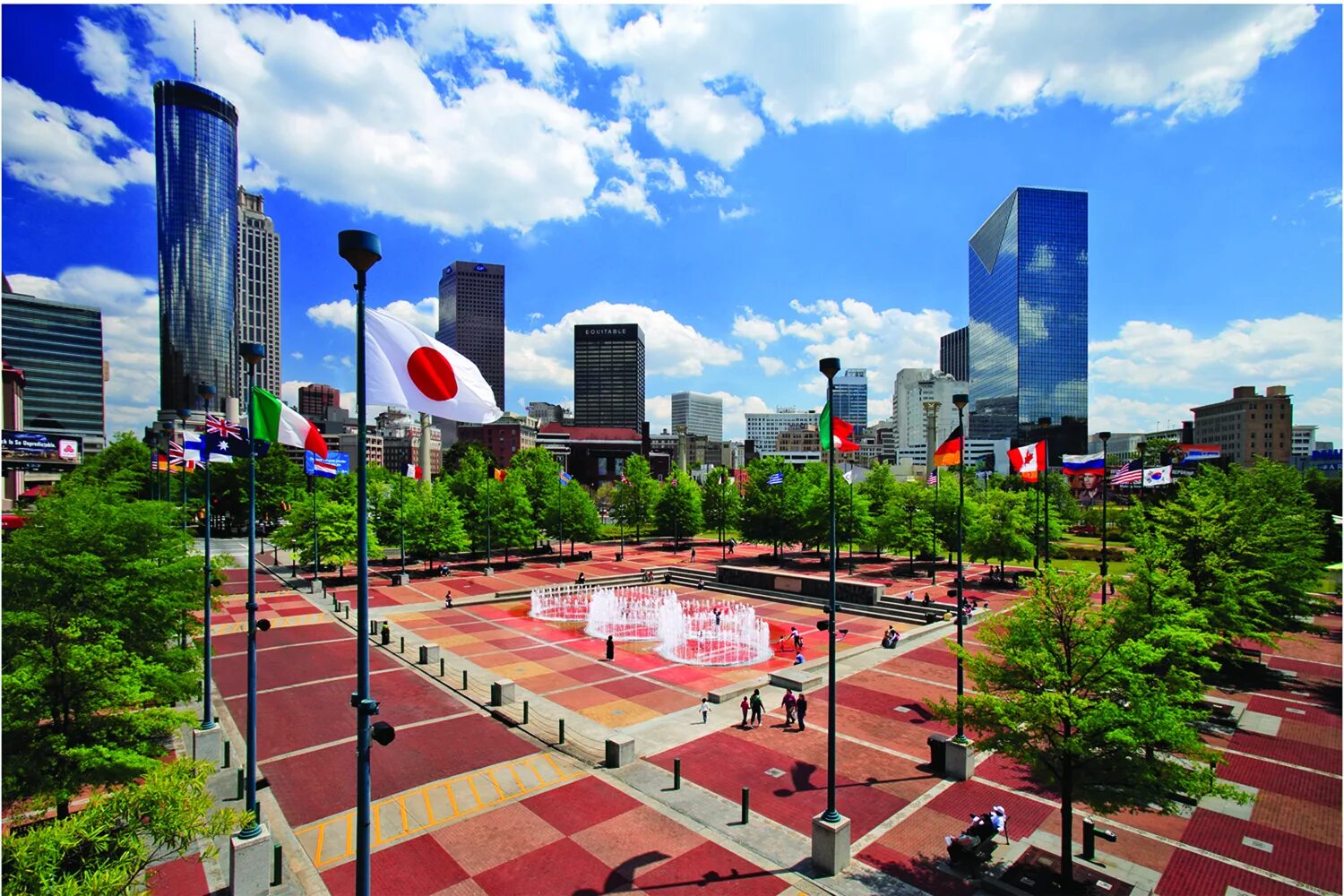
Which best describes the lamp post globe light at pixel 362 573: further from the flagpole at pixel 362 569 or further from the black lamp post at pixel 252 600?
the black lamp post at pixel 252 600

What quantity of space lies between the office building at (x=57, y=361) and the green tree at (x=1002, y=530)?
164 m

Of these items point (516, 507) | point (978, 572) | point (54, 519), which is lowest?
point (978, 572)

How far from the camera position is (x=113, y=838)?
26.9 feet

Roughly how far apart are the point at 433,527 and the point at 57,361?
138 meters

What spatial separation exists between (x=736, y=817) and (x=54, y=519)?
16.8m

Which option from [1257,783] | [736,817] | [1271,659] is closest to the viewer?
[736,817]

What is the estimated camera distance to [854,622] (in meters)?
38.5

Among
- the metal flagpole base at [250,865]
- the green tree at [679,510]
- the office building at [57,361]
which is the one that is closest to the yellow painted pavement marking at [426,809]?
the metal flagpole base at [250,865]

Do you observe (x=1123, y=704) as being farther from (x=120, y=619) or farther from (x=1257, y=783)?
(x=120, y=619)

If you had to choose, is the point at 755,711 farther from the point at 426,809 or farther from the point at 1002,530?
the point at 1002,530

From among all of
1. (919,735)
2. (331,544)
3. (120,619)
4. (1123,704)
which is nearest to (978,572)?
(919,735)

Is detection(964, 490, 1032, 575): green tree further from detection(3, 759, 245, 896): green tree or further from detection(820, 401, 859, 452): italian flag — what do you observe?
detection(3, 759, 245, 896): green tree

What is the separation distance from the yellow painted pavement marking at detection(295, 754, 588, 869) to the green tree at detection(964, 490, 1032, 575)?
4083cm

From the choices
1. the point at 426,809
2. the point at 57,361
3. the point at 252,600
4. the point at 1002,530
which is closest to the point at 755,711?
the point at 426,809
